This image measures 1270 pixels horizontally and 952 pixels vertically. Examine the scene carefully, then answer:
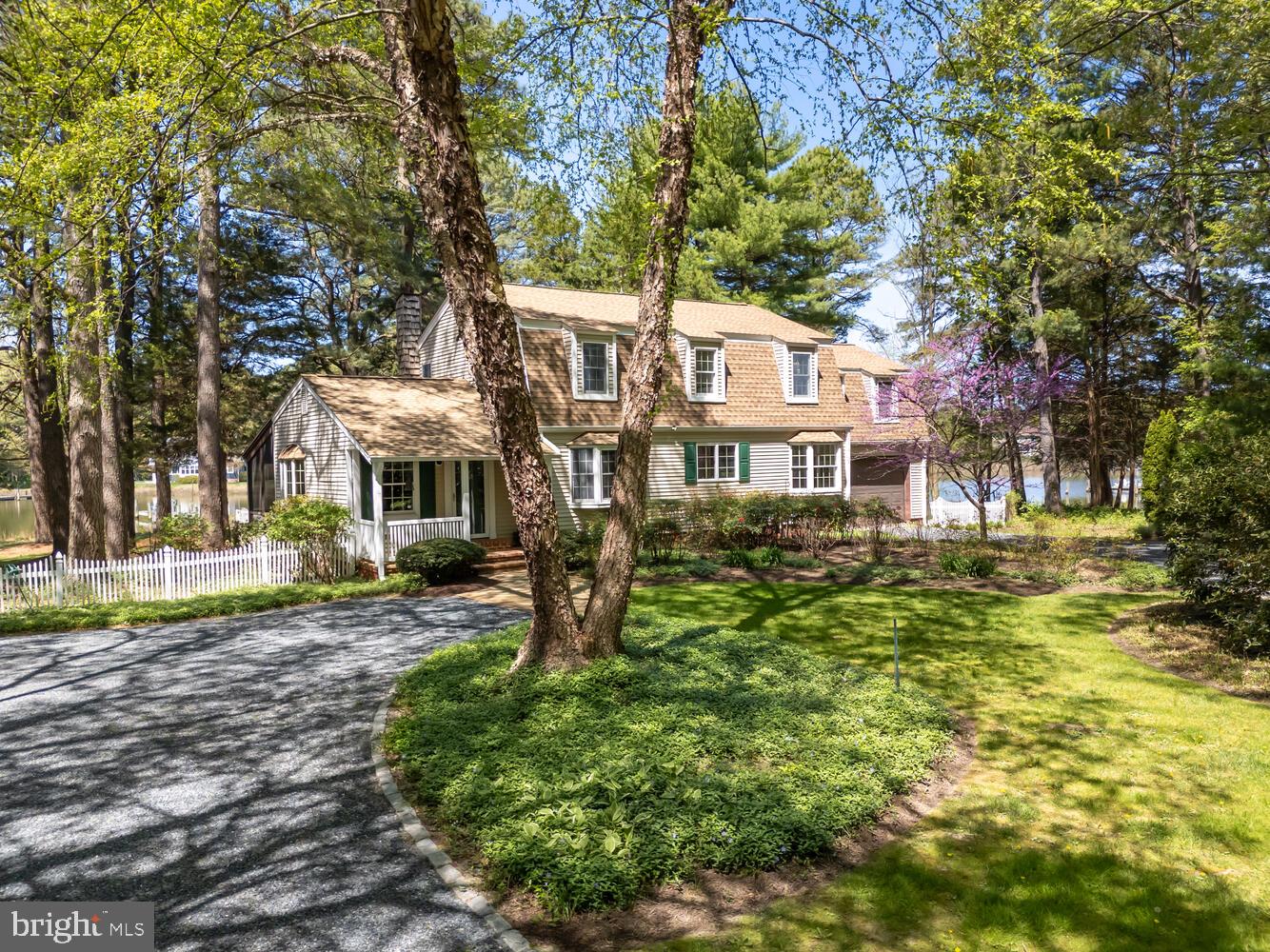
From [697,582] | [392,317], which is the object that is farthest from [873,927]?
[392,317]

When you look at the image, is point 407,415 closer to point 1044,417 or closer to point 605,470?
point 605,470

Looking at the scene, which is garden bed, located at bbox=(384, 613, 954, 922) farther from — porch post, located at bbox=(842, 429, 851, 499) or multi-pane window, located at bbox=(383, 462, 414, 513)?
porch post, located at bbox=(842, 429, 851, 499)

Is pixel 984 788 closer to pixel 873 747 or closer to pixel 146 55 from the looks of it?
pixel 873 747

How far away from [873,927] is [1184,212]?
2593cm

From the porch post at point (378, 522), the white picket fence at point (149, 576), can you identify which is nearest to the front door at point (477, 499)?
the porch post at point (378, 522)

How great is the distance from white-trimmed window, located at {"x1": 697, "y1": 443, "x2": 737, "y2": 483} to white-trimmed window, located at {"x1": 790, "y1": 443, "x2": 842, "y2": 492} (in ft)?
7.93

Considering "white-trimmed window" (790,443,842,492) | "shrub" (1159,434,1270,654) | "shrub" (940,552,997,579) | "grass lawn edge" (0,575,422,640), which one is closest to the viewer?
"shrub" (1159,434,1270,654)

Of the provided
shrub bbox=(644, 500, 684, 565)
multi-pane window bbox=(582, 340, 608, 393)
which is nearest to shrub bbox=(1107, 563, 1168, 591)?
shrub bbox=(644, 500, 684, 565)

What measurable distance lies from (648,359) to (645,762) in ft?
12.9

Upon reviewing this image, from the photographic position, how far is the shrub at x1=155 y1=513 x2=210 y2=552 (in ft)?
56.8

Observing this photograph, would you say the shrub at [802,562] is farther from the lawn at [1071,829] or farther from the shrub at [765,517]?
the lawn at [1071,829]

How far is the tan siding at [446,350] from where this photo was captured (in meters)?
20.4

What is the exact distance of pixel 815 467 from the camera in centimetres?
2347

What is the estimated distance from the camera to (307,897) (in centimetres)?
411
